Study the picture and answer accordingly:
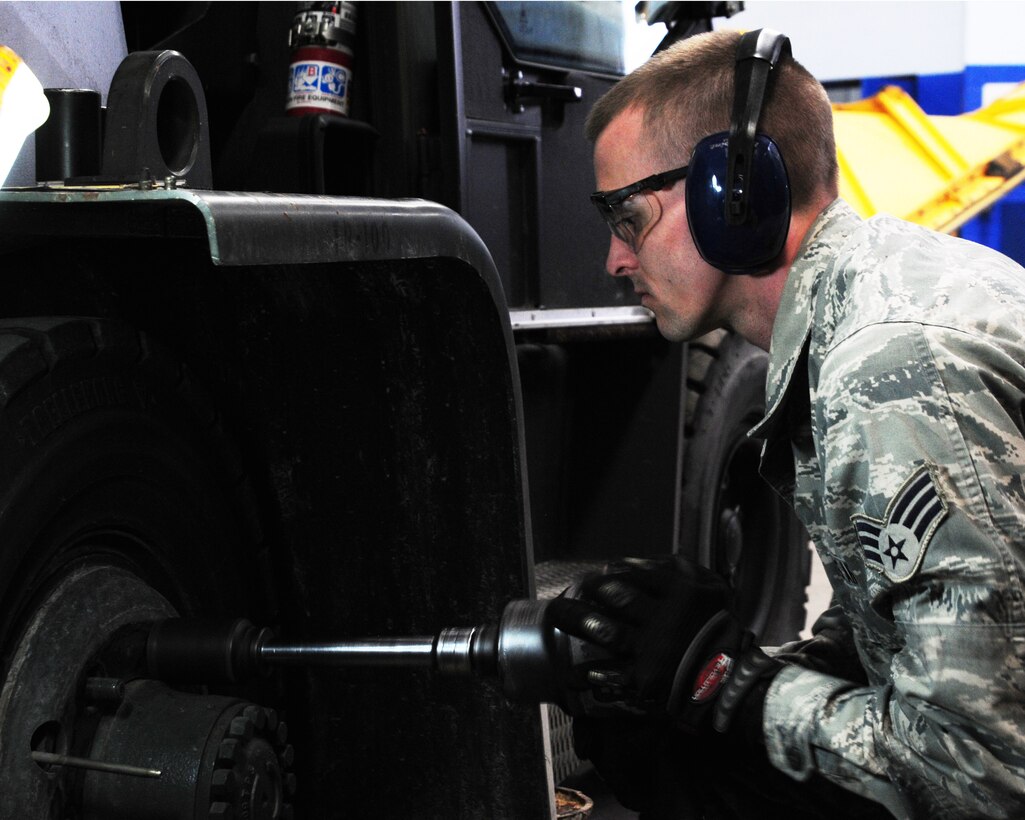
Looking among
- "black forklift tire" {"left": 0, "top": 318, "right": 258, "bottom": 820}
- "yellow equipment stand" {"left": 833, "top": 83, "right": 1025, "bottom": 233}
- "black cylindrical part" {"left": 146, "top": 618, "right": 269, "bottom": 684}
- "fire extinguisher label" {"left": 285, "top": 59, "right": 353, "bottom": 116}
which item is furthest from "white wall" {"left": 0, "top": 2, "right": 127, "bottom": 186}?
"yellow equipment stand" {"left": 833, "top": 83, "right": 1025, "bottom": 233}

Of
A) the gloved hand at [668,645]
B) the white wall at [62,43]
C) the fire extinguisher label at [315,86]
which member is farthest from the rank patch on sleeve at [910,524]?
the fire extinguisher label at [315,86]

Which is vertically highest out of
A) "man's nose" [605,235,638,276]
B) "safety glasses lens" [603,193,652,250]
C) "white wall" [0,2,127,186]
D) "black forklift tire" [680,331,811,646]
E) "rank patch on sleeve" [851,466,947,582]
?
"white wall" [0,2,127,186]

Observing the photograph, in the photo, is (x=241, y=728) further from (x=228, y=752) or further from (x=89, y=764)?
(x=89, y=764)

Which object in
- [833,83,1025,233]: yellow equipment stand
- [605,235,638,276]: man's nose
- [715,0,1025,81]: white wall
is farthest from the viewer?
[715,0,1025,81]: white wall

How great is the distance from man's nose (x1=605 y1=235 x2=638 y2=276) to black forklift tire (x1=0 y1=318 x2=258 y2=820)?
643mm

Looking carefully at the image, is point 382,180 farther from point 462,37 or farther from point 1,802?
point 1,802

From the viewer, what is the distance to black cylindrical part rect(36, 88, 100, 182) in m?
1.49

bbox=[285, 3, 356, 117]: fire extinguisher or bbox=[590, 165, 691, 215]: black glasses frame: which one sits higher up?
bbox=[285, 3, 356, 117]: fire extinguisher

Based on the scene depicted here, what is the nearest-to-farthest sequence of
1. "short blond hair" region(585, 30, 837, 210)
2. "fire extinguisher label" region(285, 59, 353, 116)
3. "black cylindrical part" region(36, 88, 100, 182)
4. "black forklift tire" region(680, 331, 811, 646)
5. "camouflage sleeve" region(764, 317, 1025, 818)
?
"camouflage sleeve" region(764, 317, 1025, 818) < "black cylindrical part" region(36, 88, 100, 182) < "short blond hair" region(585, 30, 837, 210) < "fire extinguisher label" region(285, 59, 353, 116) < "black forklift tire" region(680, 331, 811, 646)

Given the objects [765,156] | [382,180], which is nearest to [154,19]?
[382,180]

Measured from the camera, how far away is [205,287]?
182 cm

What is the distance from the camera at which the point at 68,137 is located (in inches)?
58.6

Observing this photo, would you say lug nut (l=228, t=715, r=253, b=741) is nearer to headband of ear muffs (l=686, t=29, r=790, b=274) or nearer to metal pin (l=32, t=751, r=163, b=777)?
metal pin (l=32, t=751, r=163, b=777)

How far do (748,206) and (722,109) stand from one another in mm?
216
